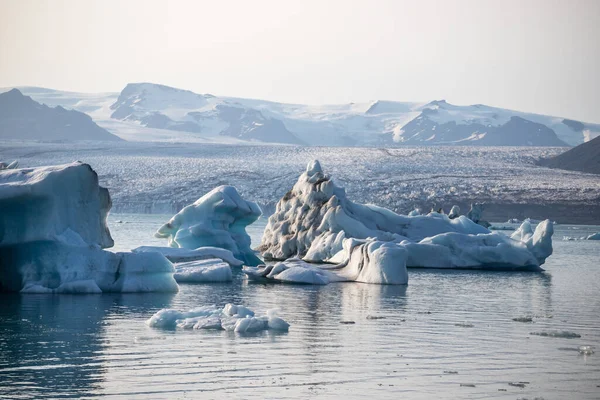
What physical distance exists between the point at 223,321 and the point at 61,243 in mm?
4621

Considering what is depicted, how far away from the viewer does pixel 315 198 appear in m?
28.8

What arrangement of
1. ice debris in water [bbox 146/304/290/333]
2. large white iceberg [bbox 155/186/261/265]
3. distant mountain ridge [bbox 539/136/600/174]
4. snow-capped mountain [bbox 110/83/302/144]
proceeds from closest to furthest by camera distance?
ice debris in water [bbox 146/304/290/333] < large white iceberg [bbox 155/186/261/265] < distant mountain ridge [bbox 539/136/600/174] < snow-capped mountain [bbox 110/83/302/144]

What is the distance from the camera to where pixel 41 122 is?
152 m

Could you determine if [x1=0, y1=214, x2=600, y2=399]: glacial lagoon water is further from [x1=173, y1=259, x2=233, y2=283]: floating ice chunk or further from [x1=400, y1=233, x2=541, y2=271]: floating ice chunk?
[x1=400, y1=233, x2=541, y2=271]: floating ice chunk

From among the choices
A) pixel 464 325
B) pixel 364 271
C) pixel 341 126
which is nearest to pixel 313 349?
pixel 464 325

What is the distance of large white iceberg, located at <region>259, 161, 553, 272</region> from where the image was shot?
26250 millimetres

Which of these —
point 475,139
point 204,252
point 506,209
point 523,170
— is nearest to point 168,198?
point 506,209

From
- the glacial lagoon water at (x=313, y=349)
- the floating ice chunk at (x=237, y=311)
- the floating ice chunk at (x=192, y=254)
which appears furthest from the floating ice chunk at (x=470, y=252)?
the floating ice chunk at (x=237, y=311)

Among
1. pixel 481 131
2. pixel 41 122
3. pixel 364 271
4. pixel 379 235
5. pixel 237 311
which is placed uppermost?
pixel 481 131

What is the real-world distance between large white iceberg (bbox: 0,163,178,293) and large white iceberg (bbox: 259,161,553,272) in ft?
23.4

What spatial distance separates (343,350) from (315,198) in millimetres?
17381

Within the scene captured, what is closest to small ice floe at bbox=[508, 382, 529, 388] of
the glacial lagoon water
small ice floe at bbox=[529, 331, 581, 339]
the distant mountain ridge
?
the glacial lagoon water

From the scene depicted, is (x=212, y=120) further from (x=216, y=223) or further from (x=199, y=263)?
(x=199, y=263)

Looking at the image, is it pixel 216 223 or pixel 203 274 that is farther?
pixel 216 223
